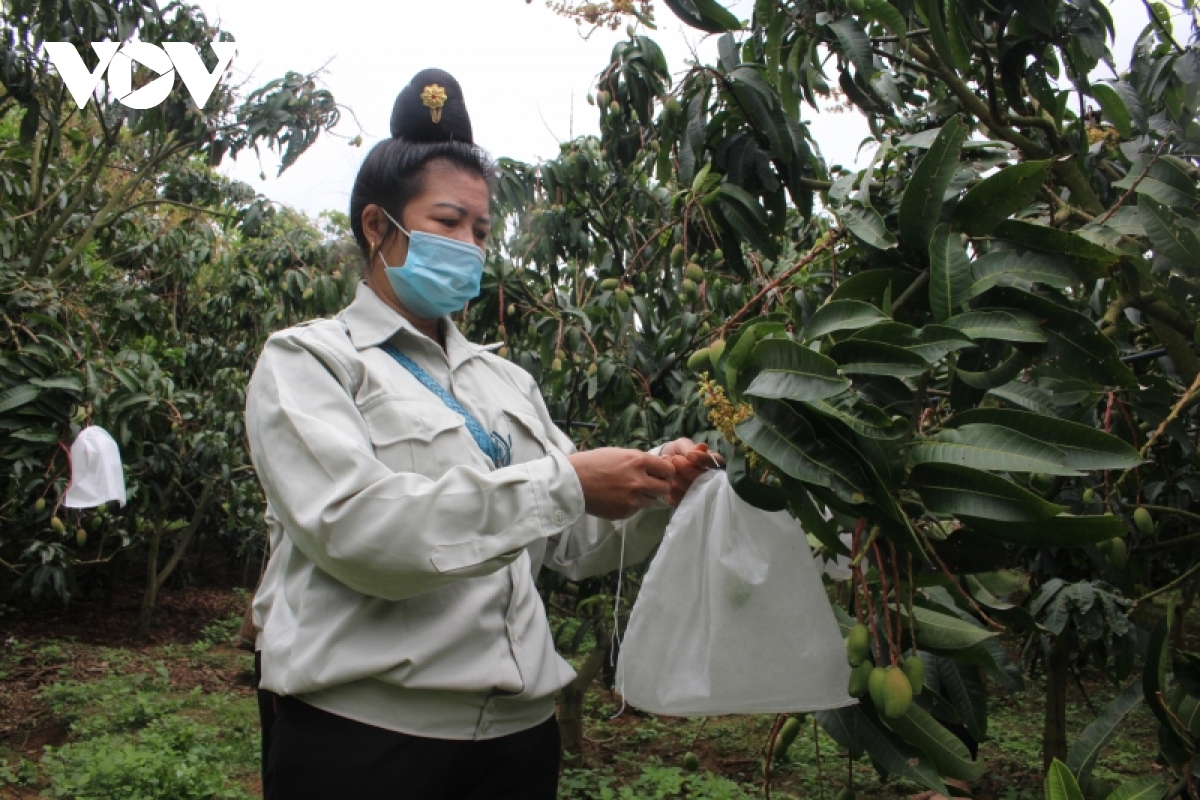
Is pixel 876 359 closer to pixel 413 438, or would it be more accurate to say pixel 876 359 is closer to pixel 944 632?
pixel 944 632

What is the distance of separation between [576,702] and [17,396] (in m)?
1.85

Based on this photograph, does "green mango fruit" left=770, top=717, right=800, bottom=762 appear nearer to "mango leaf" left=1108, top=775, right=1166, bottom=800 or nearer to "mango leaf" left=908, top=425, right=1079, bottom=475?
"mango leaf" left=1108, top=775, right=1166, bottom=800

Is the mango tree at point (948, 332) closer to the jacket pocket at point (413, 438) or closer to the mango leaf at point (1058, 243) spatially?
the mango leaf at point (1058, 243)

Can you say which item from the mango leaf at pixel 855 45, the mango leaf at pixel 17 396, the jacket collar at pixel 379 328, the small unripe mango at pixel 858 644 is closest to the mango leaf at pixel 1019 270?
the small unripe mango at pixel 858 644

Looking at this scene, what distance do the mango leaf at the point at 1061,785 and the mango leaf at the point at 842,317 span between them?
1.41ft

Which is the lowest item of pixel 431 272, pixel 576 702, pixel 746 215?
pixel 576 702

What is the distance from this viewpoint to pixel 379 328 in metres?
1.28

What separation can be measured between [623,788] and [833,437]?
2.49 meters

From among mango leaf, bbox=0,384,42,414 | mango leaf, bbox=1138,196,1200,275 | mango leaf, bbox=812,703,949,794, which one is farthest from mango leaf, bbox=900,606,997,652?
mango leaf, bbox=0,384,42,414

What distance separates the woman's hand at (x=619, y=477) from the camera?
1.18 meters

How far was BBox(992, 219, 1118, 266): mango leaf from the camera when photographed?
0.98 m

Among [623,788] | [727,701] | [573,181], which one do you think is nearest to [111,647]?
[623,788]

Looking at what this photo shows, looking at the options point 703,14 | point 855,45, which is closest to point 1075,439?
point 855,45

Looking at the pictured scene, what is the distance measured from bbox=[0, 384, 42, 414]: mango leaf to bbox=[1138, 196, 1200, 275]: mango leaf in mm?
2747
